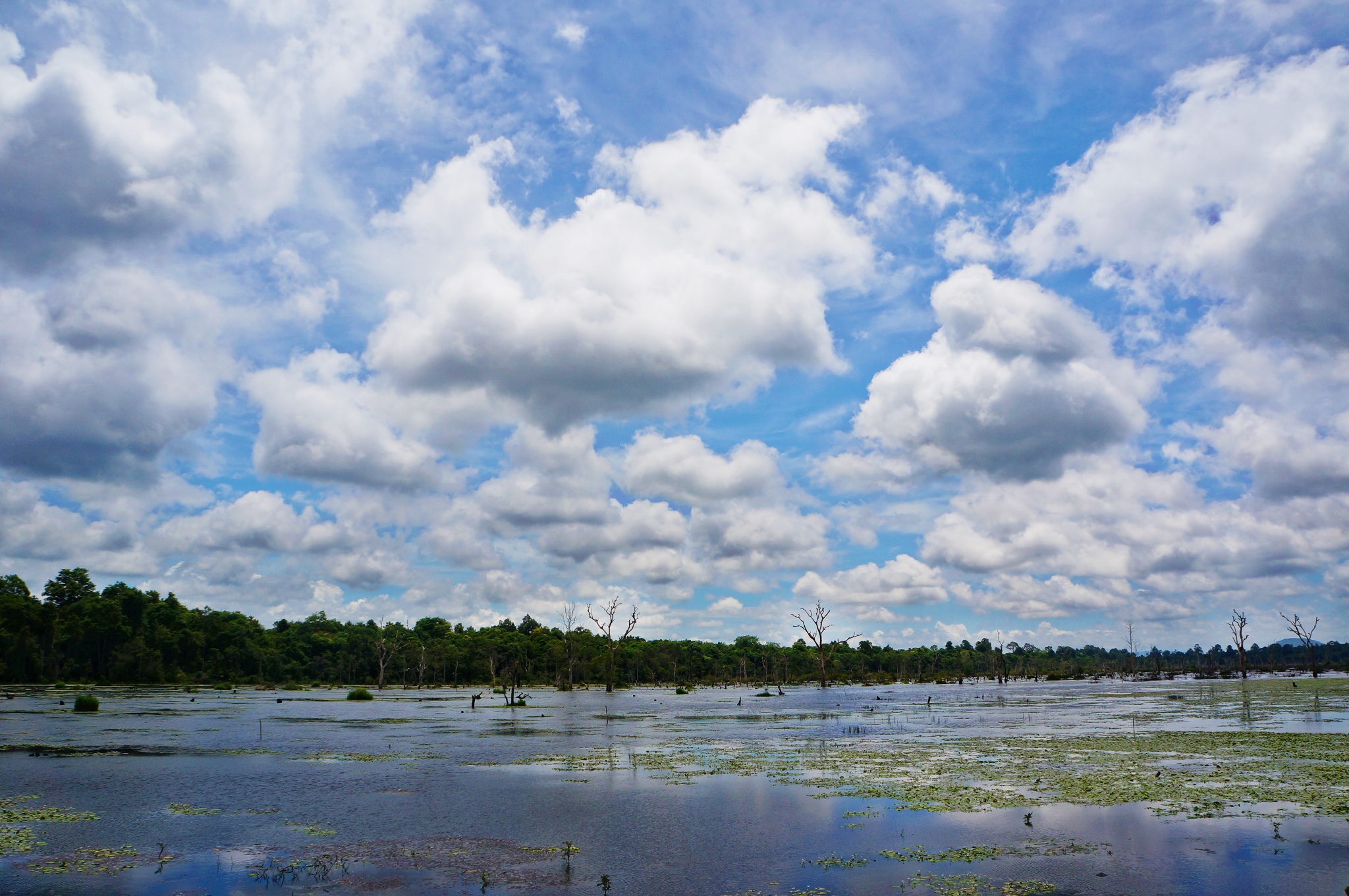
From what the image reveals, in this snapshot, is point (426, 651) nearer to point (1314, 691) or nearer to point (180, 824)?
point (1314, 691)

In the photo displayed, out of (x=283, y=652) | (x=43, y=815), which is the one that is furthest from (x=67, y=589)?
(x=43, y=815)

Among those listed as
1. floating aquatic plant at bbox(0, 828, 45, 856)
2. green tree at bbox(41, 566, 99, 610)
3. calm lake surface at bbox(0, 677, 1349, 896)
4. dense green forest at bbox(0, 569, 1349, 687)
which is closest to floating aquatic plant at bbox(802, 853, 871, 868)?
calm lake surface at bbox(0, 677, 1349, 896)

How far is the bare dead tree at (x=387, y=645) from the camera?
118 metres

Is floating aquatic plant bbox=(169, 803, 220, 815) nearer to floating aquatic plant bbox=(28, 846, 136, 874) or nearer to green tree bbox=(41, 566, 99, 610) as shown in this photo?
floating aquatic plant bbox=(28, 846, 136, 874)

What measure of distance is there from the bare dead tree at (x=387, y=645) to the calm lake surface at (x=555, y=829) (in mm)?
85517

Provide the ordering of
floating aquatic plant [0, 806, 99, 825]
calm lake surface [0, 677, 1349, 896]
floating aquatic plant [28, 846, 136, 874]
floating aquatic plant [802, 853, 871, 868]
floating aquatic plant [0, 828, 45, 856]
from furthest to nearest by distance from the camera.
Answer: floating aquatic plant [0, 806, 99, 825] → floating aquatic plant [0, 828, 45, 856] → floating aquatic plant [802, 853, 871, 868] → floating aquatic plant [28, 846, 136, 874] → calm lake surface [0, 677, 1349, 896]

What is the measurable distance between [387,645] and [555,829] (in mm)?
147438

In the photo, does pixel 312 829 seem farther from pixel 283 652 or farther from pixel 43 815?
pixel 283 652

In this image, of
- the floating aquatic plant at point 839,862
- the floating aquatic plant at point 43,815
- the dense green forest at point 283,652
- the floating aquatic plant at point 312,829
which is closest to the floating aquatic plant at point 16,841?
the floating aquatic plant at point 43,815

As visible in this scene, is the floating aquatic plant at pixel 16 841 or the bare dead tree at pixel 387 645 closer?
the floating aquatic plant at pixel 16 841

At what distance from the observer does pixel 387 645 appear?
498 ft

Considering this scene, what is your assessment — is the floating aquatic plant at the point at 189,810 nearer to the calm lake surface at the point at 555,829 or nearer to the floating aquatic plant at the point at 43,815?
the calm lake surface at the point at 555,829

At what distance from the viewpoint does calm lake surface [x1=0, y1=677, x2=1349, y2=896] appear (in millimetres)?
12625

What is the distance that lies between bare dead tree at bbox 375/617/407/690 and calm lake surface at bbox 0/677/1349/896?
281 ft
